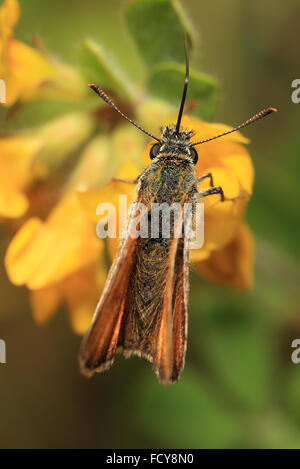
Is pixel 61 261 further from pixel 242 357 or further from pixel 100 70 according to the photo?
pixel 242 357

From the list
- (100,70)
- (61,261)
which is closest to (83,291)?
(61,261)

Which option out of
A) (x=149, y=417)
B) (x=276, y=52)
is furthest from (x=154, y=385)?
(x=276, y=52)

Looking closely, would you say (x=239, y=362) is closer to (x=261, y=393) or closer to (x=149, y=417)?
(x=261, y=393)

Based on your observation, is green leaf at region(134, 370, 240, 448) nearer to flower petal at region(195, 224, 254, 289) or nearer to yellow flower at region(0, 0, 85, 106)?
flower petal at region(195, 224, 254, 289)

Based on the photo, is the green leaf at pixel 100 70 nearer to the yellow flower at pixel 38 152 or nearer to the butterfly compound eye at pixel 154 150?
the yellow flower at pixel 38 152

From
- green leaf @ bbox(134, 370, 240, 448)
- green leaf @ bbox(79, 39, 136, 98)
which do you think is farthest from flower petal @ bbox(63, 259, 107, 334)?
green leaf @ bbox(134, 370, 240, 448)
